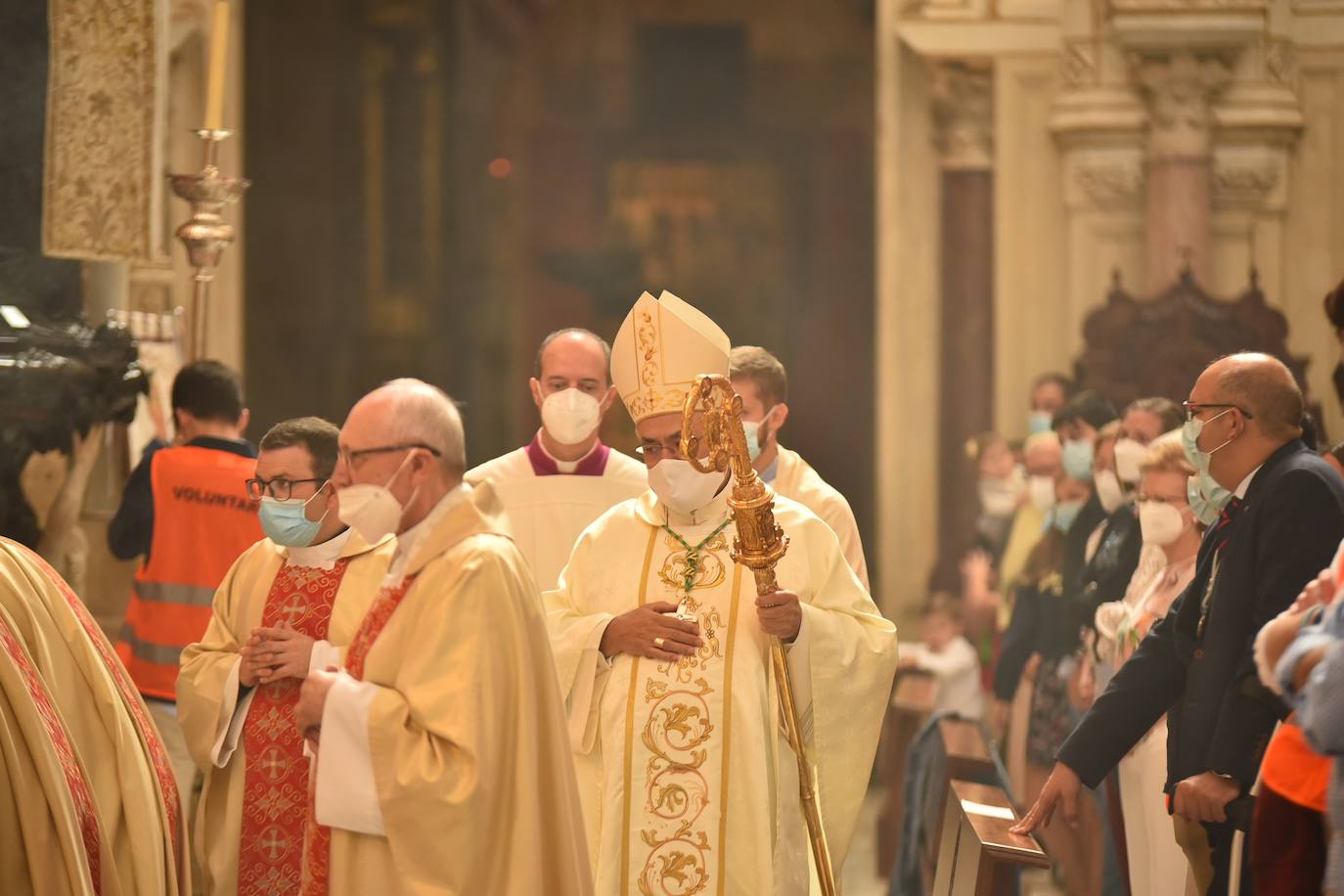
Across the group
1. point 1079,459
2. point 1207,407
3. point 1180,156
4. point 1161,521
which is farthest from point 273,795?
point 1180,156

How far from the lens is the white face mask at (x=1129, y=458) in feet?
20.4

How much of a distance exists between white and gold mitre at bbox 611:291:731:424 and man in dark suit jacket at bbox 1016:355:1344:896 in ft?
3.71

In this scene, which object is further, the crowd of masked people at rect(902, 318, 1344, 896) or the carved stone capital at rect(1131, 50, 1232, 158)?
the carved stone capital at rect(1131, 50, 1232, 158)

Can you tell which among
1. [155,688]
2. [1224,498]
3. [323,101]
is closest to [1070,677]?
[1224,498]

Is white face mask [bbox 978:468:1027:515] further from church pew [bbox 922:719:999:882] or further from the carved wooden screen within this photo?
church pew [bbox 922:719:999:882]

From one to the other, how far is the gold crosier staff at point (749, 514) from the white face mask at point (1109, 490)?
8.17 ft

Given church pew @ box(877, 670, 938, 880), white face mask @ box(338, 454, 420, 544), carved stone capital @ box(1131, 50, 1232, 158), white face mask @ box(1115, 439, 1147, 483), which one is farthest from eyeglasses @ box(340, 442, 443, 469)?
carved stone capital @ box(1131, 50, 1232, 158)

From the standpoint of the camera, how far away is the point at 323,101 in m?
13.4

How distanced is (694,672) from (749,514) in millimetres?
525

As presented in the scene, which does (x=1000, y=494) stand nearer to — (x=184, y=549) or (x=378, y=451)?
(x=184, y=549)

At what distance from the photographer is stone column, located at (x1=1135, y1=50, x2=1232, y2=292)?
9875 mm

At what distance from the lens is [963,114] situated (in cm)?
1111

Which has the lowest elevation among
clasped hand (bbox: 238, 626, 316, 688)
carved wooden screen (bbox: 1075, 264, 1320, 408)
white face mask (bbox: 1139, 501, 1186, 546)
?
clasped hand (bbox: 238, 626, 316, 688)

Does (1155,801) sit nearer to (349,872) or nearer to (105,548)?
(349,872)
